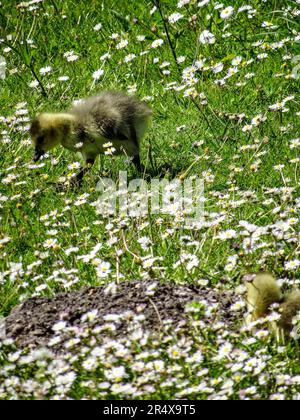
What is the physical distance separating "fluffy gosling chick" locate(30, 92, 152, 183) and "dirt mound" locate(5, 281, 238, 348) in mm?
2093

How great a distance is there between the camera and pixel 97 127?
277 inches

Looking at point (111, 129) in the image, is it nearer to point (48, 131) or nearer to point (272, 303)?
point (48, 131)

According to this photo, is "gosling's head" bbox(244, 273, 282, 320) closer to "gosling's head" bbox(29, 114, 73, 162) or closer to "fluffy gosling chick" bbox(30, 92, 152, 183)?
"fluffy gosling chick" bbox(30, 92, 152, 183)

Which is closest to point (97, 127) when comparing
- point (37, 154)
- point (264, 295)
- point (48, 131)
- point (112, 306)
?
point (48, 131)

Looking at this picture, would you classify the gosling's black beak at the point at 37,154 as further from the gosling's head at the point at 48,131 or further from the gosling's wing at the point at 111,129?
the gosling's wing at the point at 111,129

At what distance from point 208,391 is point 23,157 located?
3.82m

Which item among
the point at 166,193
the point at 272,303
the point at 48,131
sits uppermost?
the point at 48,131

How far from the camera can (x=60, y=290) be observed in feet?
17.6

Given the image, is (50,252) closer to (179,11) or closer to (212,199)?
(212,199)

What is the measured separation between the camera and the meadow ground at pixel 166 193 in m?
4.21

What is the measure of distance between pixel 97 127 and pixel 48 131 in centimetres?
38

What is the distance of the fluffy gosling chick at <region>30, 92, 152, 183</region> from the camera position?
702cm

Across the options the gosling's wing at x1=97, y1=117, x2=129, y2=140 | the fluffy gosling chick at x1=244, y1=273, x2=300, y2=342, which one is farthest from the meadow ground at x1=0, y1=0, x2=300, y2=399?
the gosling's wing at x1=97, y1=117, x2=129, y2=140
